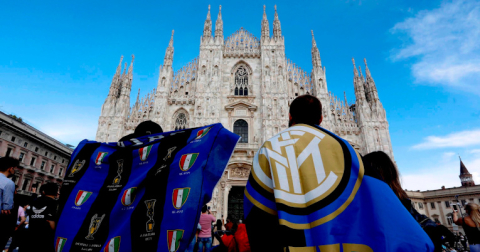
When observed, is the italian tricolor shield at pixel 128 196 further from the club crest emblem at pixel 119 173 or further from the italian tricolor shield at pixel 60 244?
the italian tricolor shield at pixel 60 244

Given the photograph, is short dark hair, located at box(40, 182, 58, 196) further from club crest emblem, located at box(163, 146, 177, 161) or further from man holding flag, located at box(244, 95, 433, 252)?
man holding flag, located at box(244, 95, 433, 252)

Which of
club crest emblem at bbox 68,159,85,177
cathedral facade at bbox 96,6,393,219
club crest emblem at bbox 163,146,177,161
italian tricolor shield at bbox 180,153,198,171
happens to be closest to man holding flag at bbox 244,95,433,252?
italian tricolor shield at bbox 180,153,198,171

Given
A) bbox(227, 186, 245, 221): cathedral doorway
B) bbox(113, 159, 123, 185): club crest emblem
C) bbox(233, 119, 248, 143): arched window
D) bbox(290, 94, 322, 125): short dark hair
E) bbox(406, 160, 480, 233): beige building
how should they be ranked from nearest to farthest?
bbox(290, 94, 322, 125): short dark hair → bbox(113, 159, 123, 185): club crest emblem → bbox(227, 186, 245, 221): cathedral doorway → bbox(233, 119, 248, 143): arched window → bbox(406, 160, 480, 233): beige building

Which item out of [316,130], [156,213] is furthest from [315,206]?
[156,213]

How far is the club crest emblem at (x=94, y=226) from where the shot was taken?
2.37 m

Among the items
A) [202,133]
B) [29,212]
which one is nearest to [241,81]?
[29,212]

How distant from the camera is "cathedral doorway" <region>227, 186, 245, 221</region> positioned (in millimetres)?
17295

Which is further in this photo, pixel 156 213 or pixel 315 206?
pixel 156 213

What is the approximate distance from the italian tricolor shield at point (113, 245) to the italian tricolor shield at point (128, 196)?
322 mm

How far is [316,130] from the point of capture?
188cm

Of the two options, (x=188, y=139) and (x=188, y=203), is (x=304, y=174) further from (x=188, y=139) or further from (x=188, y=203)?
(x=188, y=139)

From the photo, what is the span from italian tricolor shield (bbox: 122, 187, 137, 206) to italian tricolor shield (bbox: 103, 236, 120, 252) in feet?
1.06

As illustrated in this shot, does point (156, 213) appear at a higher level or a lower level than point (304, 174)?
lower

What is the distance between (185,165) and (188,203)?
0.39 m
